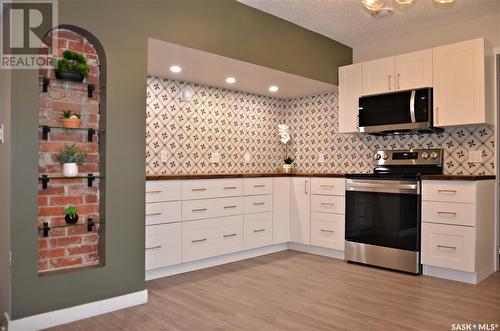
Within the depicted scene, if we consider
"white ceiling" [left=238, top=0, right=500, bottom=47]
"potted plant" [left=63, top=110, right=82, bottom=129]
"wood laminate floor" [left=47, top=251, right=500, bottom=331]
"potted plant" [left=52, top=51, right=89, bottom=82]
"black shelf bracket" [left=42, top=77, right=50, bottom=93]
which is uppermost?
"white ceiling" [left=238, top=0, right=500, bottom=47]

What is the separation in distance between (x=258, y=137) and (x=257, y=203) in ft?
3.64

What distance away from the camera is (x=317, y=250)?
4.37 meters

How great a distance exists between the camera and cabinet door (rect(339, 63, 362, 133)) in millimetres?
4293

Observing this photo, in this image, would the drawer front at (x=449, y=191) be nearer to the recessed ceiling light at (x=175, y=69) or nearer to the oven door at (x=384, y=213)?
the oven door at (x=384, y=213)

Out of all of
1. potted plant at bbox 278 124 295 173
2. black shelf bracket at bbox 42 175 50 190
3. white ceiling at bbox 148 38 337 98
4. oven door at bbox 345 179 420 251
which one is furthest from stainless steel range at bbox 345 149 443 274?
black shelf bracket at bbox 42 175 50 190

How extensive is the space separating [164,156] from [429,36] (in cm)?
301

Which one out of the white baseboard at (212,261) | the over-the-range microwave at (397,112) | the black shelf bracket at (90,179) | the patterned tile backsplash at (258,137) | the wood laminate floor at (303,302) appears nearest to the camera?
the wood laminate floor at (303,302)

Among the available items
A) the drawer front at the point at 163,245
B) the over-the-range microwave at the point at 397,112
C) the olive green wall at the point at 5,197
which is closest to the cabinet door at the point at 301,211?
the over-the-range microwave at the point at 397,112

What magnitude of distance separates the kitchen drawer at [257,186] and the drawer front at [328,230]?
575 millimetres

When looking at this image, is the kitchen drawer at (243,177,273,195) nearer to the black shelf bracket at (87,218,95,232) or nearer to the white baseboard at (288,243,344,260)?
the white baseboard at (288,243,344,260)

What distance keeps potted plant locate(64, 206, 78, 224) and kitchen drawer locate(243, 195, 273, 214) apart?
1.84 metres

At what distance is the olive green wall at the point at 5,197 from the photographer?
2.33 metres

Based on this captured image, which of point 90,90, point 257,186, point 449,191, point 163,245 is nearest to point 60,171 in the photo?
point 90,90
